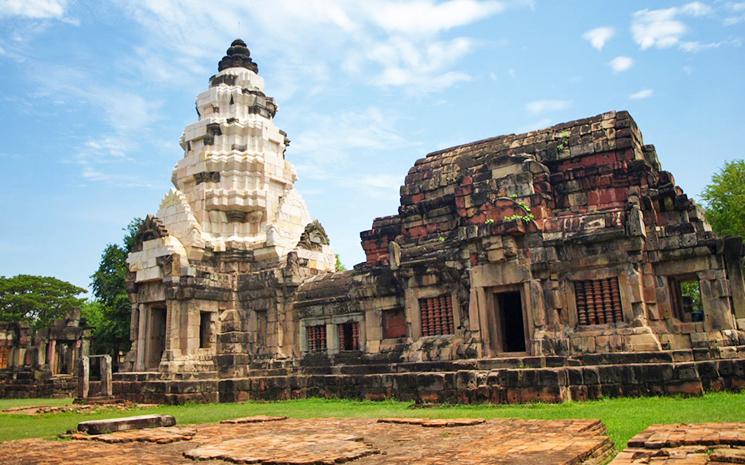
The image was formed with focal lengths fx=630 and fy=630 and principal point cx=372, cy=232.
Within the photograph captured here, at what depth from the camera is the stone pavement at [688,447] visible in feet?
19.5

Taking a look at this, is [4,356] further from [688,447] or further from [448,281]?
[688,447]

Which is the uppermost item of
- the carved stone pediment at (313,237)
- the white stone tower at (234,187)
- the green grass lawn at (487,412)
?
the white stone tower at (234,187)

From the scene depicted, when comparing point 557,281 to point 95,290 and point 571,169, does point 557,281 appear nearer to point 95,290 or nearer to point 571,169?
point 571,169

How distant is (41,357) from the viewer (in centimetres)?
3444

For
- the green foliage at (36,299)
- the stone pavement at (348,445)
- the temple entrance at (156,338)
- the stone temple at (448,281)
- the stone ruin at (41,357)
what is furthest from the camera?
the green foliage at (36,299)

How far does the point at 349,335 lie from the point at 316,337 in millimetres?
1516

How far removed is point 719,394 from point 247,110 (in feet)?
70.9

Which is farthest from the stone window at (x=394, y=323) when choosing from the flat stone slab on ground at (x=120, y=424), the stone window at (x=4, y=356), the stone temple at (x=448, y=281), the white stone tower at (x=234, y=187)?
the stone window at (x=4, y=356)

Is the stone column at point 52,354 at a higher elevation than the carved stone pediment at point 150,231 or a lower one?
lower

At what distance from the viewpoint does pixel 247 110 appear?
92.0ft

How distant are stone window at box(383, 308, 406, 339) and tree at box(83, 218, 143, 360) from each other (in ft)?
63.1

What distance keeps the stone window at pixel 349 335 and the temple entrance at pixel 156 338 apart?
23.2 ft

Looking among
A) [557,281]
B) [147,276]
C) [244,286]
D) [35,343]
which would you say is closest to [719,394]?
[557,281]

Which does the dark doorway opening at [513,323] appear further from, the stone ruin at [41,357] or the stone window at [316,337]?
the stone ruin at [41,357]
